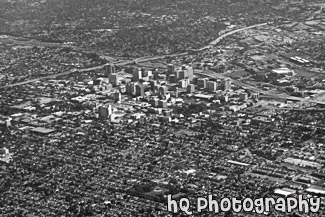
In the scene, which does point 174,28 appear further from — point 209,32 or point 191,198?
point 191,198

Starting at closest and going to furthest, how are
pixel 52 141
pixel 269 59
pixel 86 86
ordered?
pixel 52 141
pixel 86 86
pixel 269 59

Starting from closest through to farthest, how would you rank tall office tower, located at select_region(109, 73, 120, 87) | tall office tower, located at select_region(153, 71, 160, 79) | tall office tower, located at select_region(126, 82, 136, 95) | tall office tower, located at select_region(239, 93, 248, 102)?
tall office tower, located at select_region(239, 93, 248, 102) < tall office tower, located at select_region(126, 82, 136, 95) < tall office tower, located at select_region(109, 73, 120, 87) < tall office tower, located at select_region(153, 71, 160, 79)

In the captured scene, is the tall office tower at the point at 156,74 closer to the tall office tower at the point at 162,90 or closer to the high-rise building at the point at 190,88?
the high-rise building at the point at 190,88

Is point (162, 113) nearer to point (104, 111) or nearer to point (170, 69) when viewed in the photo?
point (104, 111)

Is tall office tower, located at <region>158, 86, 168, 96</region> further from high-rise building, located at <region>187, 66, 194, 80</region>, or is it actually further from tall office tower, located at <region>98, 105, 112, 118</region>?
tall office tower, located at <region>98, 105, 112, 118</region>

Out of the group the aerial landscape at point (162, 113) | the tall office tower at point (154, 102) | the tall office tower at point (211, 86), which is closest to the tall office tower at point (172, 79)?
the aerial landscape at point (162, 113)

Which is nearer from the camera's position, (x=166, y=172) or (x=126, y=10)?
(x=166, y=172)

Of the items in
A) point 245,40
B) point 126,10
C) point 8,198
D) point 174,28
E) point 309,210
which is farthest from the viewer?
point 126,10

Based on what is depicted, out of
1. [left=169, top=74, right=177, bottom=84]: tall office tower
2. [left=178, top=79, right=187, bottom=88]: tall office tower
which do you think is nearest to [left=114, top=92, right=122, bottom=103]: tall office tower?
[left=178, top=79, right=187, bottom=88]: tall office tower

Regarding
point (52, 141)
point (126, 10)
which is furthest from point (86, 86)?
point (126, 10)
